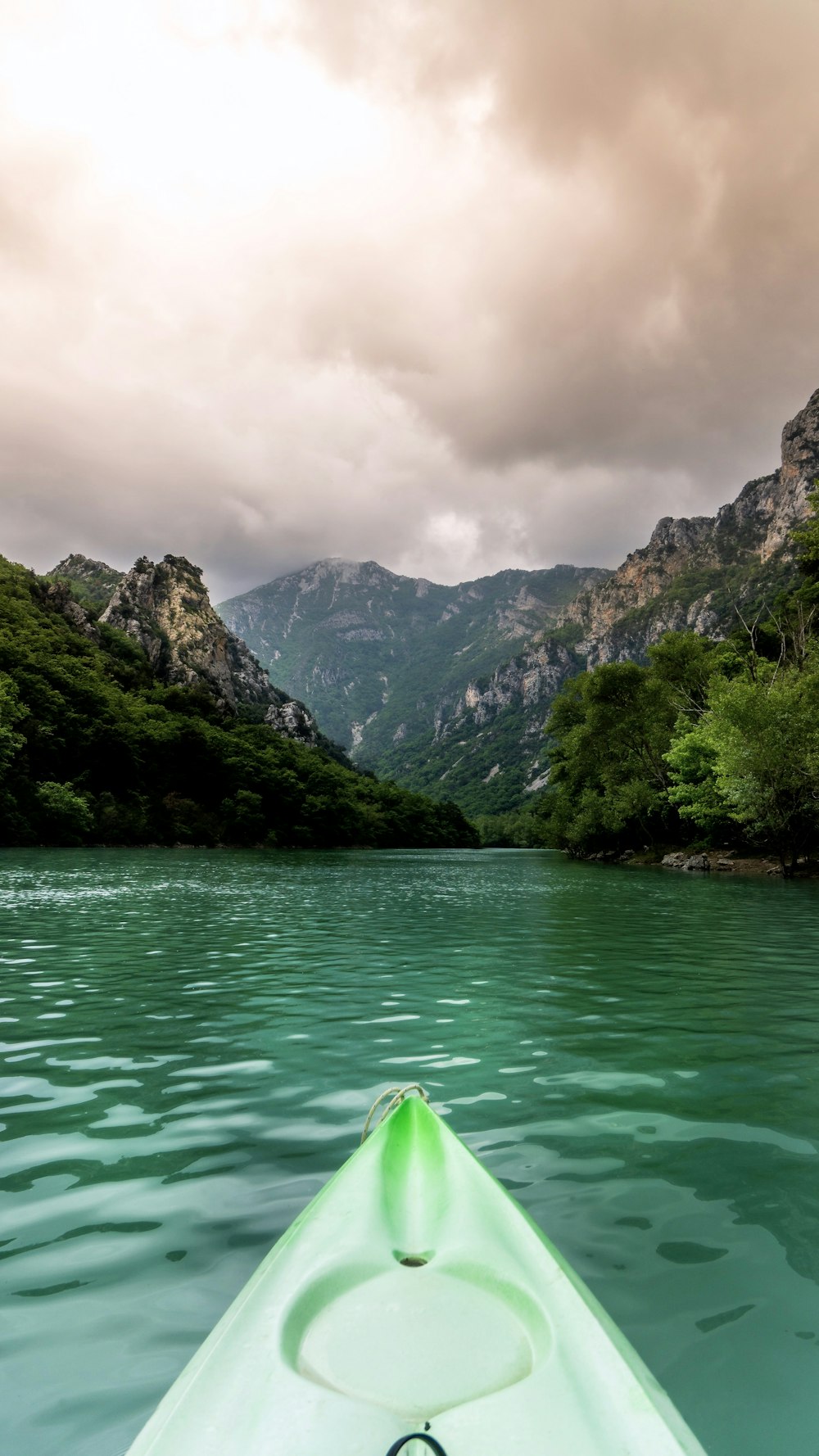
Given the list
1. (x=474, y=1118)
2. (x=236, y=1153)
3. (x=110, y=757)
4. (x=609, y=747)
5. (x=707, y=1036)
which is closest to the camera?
(x=236, y=1153)

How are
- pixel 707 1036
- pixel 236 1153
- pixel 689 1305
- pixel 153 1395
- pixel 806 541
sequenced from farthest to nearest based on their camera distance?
1. pixel 806 541
2. pixel 707 1036
3. pixel 236 1153
4. pixel 689 1305
5. pixel 153 1395

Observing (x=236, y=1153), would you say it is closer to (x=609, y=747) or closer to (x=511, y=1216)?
(x=511, y=1216)

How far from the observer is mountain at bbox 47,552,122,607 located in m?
157

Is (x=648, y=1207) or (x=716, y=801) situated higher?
(x=716, y=801)

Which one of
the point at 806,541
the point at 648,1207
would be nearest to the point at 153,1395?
the point at 648,1207

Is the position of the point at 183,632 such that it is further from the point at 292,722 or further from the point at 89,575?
the point at 89,575

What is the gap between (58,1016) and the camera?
8.30 meters

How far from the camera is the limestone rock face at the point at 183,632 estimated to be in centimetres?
12200

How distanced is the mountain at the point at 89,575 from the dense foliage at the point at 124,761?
52.6 m

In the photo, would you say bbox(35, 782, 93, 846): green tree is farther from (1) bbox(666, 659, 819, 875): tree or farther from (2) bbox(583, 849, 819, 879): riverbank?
(1) bbox(666, 659, 819, 875): tree

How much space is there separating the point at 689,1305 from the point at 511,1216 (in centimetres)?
86

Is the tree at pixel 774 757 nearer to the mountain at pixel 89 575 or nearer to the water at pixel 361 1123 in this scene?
the water at pixel 361 1123

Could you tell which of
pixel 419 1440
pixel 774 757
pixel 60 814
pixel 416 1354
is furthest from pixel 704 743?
pixel 60 814

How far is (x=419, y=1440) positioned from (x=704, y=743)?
39988 mm
